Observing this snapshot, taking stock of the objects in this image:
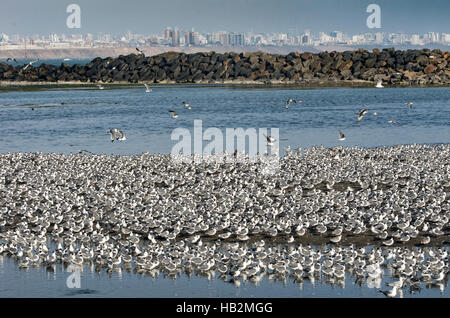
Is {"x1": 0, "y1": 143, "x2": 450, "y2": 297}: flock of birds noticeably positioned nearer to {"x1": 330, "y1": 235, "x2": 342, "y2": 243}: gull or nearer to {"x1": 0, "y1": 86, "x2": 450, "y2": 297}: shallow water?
{"x1": 330, "y1": 235, "x2": 342, "y2": 243}: gull

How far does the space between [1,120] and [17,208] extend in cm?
3783

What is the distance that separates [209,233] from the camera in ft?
65.6

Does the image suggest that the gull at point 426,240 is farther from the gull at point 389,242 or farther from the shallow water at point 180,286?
the shallow water at point 180,286

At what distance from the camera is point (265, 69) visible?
4173 inches

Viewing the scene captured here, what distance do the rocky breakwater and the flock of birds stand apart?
6791 cm

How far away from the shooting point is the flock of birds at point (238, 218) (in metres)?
17.3

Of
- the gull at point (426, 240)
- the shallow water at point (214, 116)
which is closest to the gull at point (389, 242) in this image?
the gull at point (426, 240)

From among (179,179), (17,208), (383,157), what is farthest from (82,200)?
(383,157)

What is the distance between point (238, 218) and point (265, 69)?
284ft

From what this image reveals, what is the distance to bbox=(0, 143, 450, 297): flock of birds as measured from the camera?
17281 mm

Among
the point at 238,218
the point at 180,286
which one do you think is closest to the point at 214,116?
the point at 238,218

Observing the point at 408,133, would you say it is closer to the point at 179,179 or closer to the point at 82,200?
the point at 179,179

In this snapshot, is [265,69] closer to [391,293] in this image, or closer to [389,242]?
[389,242]

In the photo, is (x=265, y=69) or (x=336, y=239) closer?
(x=336, y=239)
